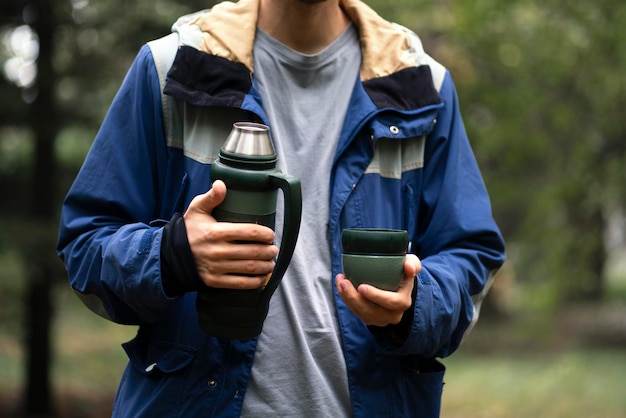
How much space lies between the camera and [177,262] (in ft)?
6.03

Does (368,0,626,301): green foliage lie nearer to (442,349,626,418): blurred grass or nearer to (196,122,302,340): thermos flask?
(442,349,626,418): blurred grass

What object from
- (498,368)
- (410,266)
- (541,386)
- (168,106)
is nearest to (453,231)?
(410,266)

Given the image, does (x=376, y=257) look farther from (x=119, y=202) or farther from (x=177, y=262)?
(x=119, y=202)

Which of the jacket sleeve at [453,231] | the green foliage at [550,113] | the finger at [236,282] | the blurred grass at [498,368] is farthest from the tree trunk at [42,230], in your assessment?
the finger at [236,282]

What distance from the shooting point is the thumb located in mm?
1783

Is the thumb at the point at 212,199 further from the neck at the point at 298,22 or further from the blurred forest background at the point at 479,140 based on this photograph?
the blurred forest background at the point at 479,140

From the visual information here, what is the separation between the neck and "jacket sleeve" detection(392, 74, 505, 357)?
1.25 feet

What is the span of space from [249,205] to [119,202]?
1.43 feet

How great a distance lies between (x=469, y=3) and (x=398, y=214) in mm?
9339

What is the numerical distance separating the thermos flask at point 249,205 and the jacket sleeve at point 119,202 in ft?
0.52

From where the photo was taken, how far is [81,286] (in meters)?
2.04

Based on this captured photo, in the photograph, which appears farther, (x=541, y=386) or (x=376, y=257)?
(x=541, y=386)

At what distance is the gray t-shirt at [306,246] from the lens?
207cm

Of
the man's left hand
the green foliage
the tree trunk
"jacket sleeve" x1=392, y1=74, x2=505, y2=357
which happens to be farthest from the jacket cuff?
the green foliage
